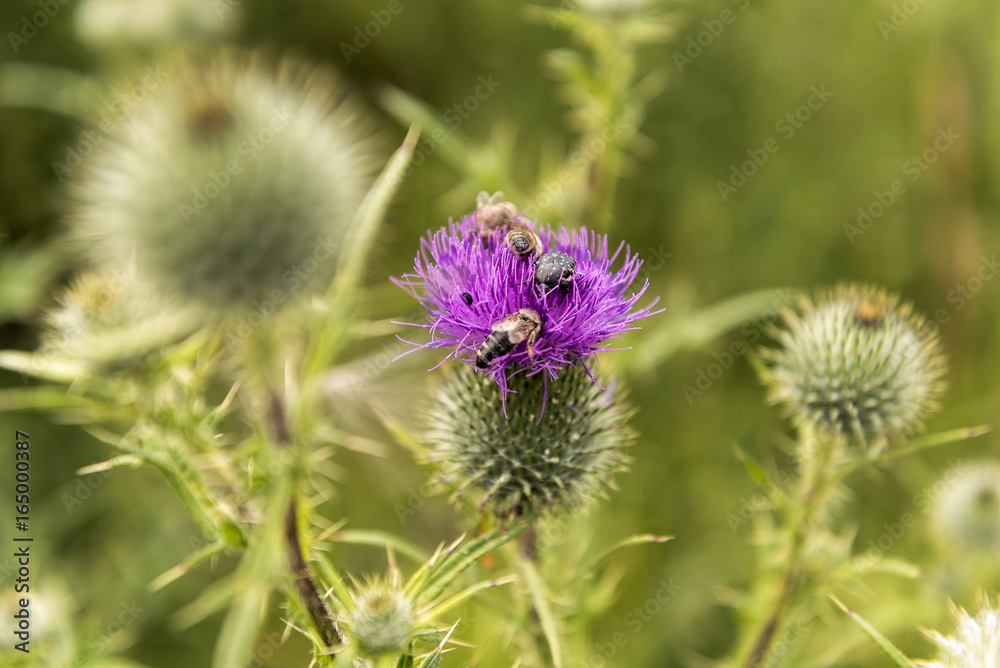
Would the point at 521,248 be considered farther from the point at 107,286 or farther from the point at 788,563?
the point at 107,286

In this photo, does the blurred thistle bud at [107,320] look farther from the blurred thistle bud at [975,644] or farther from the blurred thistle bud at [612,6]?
the blurred thistle bud at [975,644]

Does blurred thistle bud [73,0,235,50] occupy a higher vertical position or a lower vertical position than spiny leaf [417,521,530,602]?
higher

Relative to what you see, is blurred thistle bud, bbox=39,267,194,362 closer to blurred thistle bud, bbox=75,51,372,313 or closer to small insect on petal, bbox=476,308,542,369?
blurred thistle bud, bbox=75,51,372,313

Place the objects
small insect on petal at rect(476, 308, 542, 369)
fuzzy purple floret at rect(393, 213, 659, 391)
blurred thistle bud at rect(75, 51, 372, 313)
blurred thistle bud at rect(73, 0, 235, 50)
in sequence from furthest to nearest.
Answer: blurred thistle bud at rect(73, 0, 235, 50) → blurred thistle bud at rect(75, 51, 372, 313) → fuzzy purple floret at rect(393, 213, 659, 391) → small insect on petal at rect(476, 308, 542, 369)

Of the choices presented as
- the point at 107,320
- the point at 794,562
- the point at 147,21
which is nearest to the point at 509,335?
the point at 794,562

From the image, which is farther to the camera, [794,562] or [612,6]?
[612,6]

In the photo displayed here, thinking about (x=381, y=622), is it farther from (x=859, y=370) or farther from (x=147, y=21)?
(x=147, y=21)

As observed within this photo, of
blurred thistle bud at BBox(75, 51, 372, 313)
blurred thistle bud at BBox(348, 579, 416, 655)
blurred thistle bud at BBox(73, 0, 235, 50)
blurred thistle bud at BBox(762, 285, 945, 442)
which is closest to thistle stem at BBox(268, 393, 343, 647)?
blurred thistle bud at BBox(348, 579, 416, 655)
